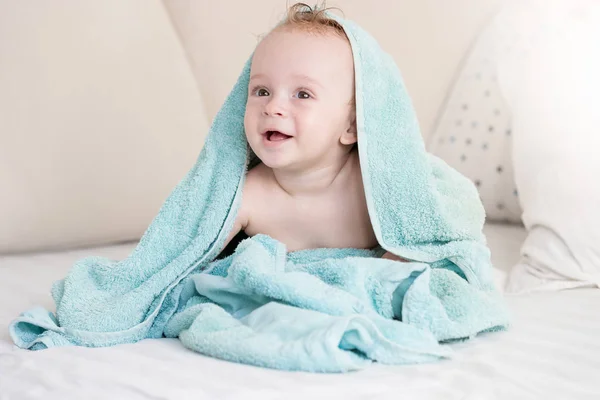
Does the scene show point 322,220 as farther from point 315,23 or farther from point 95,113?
point 95,113

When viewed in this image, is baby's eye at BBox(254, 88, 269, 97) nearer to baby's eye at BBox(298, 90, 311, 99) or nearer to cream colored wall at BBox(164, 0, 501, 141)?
baby's eye at BBox(298, 90, 311, 99)

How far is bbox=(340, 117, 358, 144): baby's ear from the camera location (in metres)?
1.31

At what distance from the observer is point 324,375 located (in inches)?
35.0

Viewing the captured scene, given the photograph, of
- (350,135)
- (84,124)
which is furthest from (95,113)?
(350,135)

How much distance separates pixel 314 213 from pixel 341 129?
0.15 m

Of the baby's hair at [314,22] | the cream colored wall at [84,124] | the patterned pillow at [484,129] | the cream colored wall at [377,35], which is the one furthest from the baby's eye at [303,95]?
Answer: the cream colored wall at [377,35]

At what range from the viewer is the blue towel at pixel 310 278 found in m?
0.95

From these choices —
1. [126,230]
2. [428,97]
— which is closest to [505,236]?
[428,97]

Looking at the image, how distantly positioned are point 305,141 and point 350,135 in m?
0.12

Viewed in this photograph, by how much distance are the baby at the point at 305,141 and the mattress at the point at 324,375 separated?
0.30 metres

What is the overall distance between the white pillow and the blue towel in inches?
8.9

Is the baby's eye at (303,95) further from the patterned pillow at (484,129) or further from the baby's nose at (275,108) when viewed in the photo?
the patterned pillow at (484,129)

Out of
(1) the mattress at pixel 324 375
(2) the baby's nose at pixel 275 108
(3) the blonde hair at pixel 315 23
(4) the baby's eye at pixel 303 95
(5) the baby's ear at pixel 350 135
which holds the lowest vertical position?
(1) the mattress at pixel 324 375

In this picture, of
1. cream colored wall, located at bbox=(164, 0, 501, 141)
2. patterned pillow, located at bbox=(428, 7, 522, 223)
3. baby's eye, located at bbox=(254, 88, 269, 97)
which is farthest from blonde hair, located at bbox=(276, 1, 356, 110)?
cream colored wall, located at bbox=(164, 0, 501, 141)
